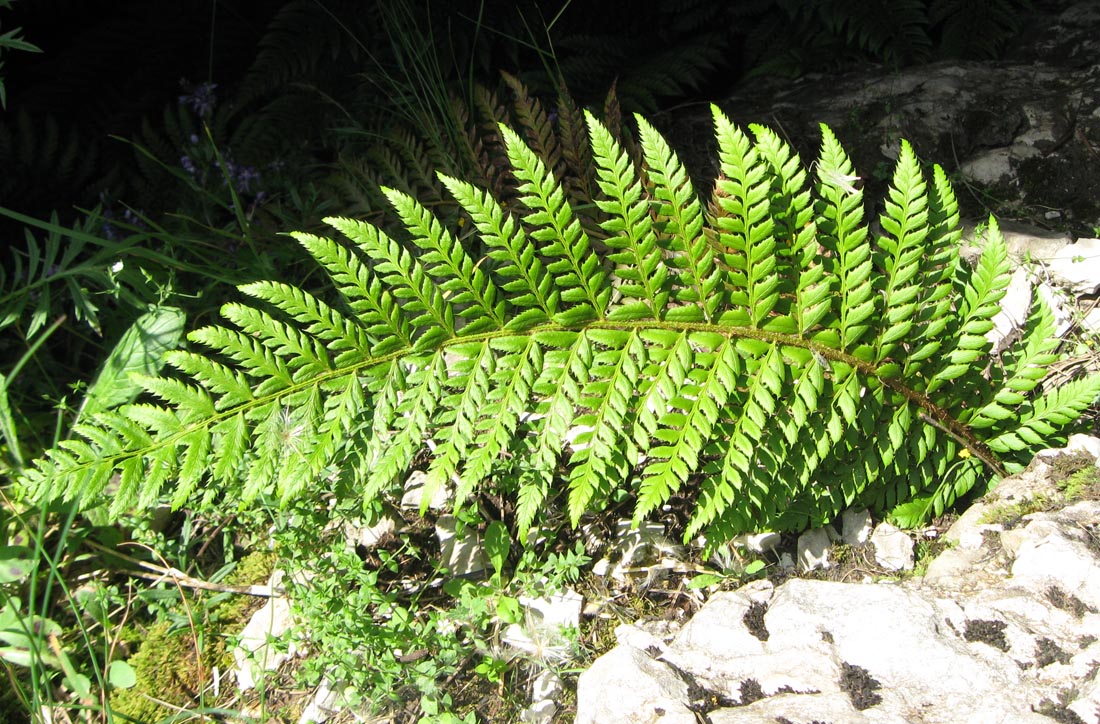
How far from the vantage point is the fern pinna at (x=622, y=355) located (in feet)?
7.07

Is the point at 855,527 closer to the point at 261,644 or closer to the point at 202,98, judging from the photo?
the point at 261,644

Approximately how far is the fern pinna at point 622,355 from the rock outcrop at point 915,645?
282 mm

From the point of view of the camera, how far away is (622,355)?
2.23 m

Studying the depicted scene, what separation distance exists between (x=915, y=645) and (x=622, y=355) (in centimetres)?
96

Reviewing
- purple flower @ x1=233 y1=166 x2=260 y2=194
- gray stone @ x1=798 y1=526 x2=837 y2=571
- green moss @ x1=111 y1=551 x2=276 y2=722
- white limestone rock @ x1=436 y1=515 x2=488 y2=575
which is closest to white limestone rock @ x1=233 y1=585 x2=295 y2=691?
green moss @ x1=111 y1=551 x2=276 y2=722

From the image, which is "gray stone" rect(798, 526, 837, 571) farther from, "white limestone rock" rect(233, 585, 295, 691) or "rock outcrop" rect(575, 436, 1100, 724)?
"white limestone rock" rect(233, 585, 295, 691)

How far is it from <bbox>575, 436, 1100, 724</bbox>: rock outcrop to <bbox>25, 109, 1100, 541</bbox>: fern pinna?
0.28 metres

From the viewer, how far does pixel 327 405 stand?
2.19 meters

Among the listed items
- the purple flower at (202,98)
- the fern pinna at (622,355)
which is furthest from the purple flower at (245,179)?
the fern pinna at (622,355)

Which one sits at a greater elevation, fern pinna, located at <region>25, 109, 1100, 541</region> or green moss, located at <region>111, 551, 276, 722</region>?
fern pinna, located at <region>25, 109, 1100, 541</region>

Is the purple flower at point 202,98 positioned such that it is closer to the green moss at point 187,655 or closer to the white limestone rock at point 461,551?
the green moss at point 187,655

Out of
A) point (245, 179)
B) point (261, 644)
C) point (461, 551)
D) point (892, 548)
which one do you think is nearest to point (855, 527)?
point (892, 548)

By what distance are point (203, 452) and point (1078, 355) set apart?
105 inches

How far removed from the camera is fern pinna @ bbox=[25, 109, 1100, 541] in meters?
2.16
